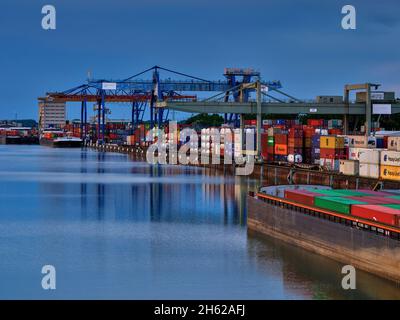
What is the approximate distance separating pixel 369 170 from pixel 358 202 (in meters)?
15.9

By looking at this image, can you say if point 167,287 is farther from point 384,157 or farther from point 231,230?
point 384,157

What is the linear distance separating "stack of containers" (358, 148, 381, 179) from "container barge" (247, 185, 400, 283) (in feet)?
31.7

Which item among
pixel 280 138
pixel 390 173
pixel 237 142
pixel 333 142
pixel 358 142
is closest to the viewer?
pixel 390 173

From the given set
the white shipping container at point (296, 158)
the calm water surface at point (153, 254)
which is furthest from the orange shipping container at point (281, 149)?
the calm water surface at point (153, 254)

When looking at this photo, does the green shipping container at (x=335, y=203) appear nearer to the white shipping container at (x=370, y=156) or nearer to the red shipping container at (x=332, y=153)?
the white shipping container at (x=370, y=156)

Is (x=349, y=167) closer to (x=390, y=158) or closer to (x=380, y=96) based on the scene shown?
(x=390, y=158)

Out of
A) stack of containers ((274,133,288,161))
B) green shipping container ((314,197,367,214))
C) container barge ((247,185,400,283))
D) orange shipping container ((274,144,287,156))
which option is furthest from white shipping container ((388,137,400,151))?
orange shipping container ((274,144,287,156))

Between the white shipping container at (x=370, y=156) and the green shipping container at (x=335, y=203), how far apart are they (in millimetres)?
14036

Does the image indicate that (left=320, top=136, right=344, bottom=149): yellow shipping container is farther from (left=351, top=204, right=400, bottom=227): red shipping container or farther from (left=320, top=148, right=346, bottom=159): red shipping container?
(left=351, top=204, right=400, bottom=227): red shipping container

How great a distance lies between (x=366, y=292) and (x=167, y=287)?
16.5 ft

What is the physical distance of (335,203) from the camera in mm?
21656

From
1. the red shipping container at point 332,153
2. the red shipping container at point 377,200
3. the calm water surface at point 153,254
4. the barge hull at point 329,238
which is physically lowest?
the calm water surface at point 153,254

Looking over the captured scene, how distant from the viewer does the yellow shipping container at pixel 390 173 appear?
33.5 m

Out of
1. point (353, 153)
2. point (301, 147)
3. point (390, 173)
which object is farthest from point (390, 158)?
point (301, 147)
